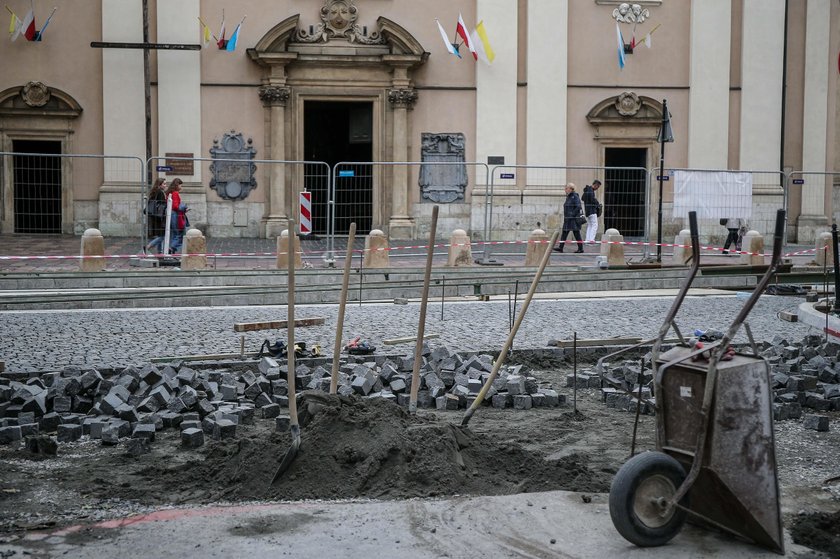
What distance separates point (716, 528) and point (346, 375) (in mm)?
4285

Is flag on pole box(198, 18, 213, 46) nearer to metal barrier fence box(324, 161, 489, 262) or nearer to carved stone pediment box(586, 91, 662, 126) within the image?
metal barrier fence box(324, 161, 489, 262)

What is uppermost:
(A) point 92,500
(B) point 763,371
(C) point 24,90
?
(C) point 24,90

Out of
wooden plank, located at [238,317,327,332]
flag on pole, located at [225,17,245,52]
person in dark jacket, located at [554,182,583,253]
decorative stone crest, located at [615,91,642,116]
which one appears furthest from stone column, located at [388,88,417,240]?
wooden plank, located at [238,317,327,332]

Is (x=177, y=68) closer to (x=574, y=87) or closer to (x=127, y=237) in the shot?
(x=127, y=237)

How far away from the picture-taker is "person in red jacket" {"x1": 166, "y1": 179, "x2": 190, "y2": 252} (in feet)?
65.9

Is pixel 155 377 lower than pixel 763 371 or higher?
lower

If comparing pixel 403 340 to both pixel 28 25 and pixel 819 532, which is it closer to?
pixel 819 532

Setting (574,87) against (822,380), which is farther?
(574,87)

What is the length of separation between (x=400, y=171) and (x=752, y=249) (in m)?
9.10

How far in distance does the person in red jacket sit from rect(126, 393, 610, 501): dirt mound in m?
14.0

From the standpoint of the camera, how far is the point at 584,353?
10797mm

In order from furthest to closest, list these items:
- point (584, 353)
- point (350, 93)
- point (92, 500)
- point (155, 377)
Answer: point (350, 93)
point (584, 353)
point (155, 377)
point (92, 500)

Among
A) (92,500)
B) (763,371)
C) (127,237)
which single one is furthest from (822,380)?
(127,237)

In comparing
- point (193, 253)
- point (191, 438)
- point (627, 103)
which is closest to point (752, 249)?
point (627, 103)
